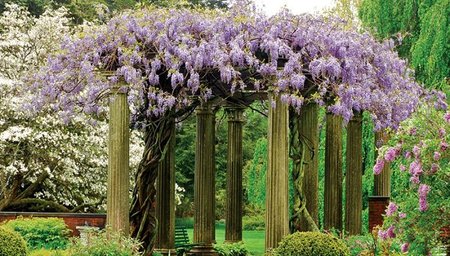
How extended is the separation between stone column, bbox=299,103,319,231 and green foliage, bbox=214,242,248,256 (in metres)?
3.09

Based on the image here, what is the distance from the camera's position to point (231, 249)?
20.0 metres

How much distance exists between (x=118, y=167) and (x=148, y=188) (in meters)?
1.24

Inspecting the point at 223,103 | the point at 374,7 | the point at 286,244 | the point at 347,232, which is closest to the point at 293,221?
the point at 347,232

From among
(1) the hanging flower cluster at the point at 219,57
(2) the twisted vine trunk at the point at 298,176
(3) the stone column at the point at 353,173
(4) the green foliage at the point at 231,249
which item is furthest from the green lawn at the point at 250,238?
(1) the hanging flower cluster at the point at 219,57

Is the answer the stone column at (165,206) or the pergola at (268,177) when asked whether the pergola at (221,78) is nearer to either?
the pergola at (268,177)

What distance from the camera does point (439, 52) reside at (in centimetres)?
2234

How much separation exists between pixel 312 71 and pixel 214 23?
1.71 metres

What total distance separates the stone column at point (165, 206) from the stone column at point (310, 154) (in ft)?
8.86

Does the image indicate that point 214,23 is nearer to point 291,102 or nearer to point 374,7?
point 291,102

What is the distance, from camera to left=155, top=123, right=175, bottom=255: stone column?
59.5ft

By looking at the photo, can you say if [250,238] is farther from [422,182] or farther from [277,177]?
[422,182]

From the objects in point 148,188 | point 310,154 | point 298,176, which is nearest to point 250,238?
point 310,154

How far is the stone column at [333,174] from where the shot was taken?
17.7m

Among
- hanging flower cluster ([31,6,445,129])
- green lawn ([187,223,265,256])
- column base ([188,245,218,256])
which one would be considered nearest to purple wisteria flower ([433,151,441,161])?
hanging flower cluster ([31,6,445,129])
